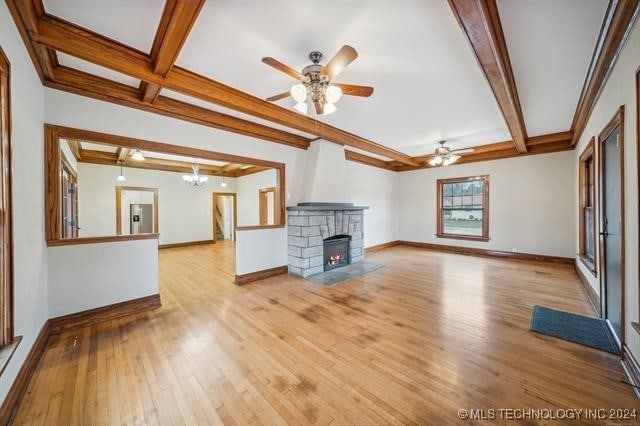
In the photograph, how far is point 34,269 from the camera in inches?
84.6

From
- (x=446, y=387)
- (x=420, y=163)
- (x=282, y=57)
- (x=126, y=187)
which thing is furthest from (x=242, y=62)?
(x=126, y=187)

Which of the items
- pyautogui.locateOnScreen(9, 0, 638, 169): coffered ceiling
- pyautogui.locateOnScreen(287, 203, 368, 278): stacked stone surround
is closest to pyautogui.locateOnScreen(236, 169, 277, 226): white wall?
pyautogui.locateOnScreen(287, 203, 368, 278): stacked stone surround

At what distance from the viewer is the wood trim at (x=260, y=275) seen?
13.7 ft

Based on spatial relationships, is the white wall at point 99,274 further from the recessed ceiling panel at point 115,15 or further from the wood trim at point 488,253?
the wood trim at point 488,253

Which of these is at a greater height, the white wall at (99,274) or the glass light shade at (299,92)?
the glass light shade at (299,92)

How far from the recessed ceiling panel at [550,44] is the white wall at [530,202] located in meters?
2.51

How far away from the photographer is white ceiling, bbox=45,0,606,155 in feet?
5.82

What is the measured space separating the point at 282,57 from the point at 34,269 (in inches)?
119

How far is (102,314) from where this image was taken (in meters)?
2.81

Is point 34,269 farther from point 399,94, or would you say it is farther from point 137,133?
point 399,94

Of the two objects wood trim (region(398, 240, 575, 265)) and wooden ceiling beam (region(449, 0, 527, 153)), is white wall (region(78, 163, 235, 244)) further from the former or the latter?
wooden ceiling beam (region(449, 0, 527, 153))

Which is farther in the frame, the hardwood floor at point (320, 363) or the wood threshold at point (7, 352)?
the hardwood floor at point (320, 363)

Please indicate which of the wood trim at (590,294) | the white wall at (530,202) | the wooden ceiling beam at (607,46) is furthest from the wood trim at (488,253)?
the wooden ceiling beam at (607,46)

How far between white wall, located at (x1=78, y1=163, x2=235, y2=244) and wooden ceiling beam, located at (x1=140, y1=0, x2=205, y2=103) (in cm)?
594
